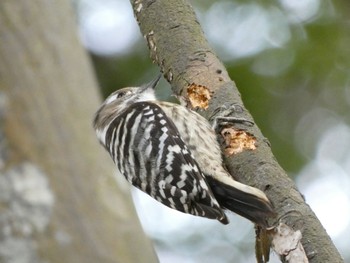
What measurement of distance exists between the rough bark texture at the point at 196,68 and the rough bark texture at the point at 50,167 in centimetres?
151

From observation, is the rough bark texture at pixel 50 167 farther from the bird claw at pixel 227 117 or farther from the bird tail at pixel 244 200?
the bird claw at pixel 227 117

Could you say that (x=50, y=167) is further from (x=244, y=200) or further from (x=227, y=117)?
(x=227, y=117)

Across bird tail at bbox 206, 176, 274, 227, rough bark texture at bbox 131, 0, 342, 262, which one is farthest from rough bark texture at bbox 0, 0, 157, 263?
rough bark texture at bbox 131, 0, 342, 262

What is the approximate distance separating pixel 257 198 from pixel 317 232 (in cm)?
27

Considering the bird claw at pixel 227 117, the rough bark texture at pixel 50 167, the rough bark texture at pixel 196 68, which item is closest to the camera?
the rough bark texture at pixel 50 167

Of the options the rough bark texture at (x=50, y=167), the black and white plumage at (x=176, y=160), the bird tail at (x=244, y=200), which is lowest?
the rough bark texture at (x=50, y=167)

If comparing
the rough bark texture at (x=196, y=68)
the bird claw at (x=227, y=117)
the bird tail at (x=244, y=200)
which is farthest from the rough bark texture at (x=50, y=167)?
the bird claw at (x=227, y=117)

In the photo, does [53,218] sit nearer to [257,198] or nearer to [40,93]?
[40,93]

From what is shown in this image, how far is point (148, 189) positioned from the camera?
11.2ft

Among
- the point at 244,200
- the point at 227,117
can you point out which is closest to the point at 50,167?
the point at 244,200

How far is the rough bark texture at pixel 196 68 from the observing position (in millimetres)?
2826

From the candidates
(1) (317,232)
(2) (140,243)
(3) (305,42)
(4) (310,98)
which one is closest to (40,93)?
(2) (140,243)

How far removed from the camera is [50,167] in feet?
3.89

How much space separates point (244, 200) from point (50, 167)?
181 centimetres
